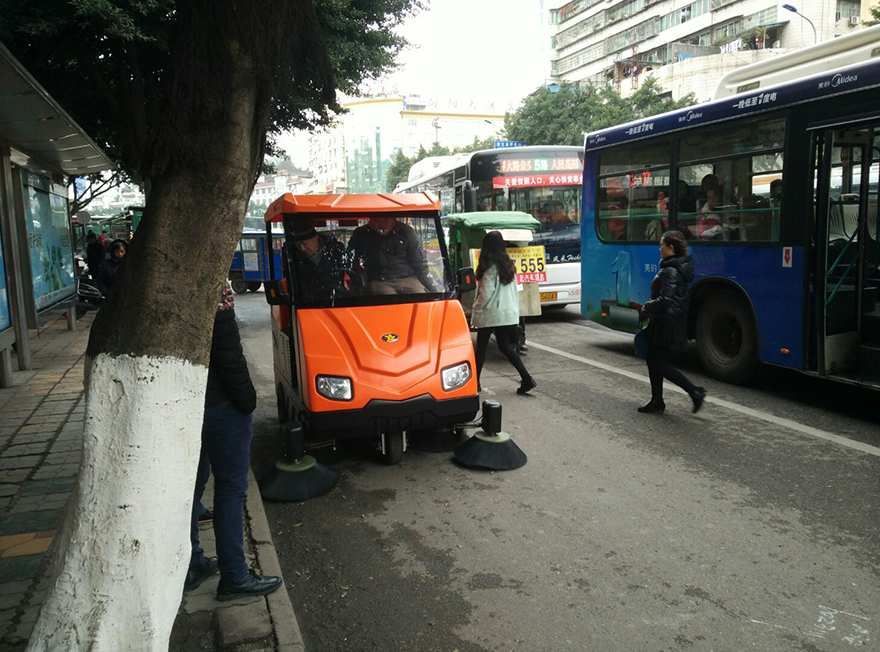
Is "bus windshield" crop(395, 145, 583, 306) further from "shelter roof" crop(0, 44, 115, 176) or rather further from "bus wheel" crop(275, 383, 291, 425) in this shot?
"bus wheel" crop(275, 383, 291, 425)

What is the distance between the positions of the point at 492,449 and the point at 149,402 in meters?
3.38

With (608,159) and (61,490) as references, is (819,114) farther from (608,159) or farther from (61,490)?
(61,490)

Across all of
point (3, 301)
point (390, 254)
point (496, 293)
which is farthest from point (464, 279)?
point (3, 301)

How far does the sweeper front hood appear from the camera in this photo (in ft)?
16.7

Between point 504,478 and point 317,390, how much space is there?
1537 millimetres

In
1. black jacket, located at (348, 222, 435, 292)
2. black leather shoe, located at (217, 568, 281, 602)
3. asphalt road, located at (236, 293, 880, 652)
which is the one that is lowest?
asphalt road, located at (236, 293, 880, 652)

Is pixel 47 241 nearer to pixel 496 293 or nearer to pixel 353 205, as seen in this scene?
pixel 353 205

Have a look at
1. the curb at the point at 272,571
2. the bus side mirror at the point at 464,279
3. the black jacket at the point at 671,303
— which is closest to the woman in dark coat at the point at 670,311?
the black jacket at the point at 671,303

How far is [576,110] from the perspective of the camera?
126 ft

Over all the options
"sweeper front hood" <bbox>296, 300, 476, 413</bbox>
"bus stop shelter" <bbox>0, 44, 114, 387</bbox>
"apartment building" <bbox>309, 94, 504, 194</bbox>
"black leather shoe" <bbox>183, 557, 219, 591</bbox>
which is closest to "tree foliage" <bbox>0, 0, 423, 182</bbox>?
"bus stop shelter" <bbox>0, 44, 114, 387</bbox>

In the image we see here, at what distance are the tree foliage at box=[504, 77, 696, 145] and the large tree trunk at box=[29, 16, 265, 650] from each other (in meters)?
36.5

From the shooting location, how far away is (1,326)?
7.94 meters

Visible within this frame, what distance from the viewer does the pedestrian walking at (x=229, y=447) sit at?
323 cm

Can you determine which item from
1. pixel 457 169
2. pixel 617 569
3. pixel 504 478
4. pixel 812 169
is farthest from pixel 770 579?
pixel 457 169
